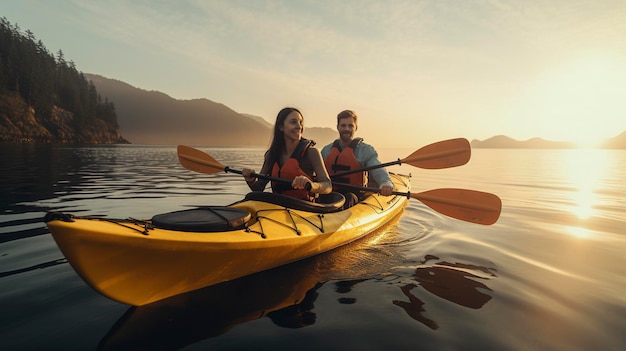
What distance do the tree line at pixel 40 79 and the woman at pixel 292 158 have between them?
68368 millimetres

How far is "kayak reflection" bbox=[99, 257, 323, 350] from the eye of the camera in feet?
8.43

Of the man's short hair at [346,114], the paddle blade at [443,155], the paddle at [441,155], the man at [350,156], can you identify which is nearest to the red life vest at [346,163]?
the man at [350,156]

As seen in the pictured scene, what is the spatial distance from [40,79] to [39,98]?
3.85 meters

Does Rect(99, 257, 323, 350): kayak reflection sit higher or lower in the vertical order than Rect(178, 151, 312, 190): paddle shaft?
lower

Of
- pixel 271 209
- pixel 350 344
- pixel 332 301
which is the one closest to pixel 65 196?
pixel 271 209

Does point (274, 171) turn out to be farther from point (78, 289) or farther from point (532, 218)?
point (532, 218)

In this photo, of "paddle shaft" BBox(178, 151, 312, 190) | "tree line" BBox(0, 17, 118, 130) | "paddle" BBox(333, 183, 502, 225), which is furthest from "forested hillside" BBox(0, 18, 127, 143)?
"paddle" BBox(333, 183, 502, 225)

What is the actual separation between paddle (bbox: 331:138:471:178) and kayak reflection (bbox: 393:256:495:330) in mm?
2512

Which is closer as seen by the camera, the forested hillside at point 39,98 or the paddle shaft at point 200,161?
the paddle shaft at point 200,161

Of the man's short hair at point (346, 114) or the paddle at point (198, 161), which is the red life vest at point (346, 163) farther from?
the paddle at point (198, 161)

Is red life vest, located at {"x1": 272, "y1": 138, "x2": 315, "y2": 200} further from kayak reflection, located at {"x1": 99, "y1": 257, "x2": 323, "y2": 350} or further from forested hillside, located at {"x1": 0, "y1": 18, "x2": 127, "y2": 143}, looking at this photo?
forested hillside, located at {"x1": 0, "y1": 18, "x2": 127, "y2": 143}

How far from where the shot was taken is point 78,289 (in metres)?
3.38

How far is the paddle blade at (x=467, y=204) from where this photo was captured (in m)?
5.33

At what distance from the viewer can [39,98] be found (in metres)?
56.3
